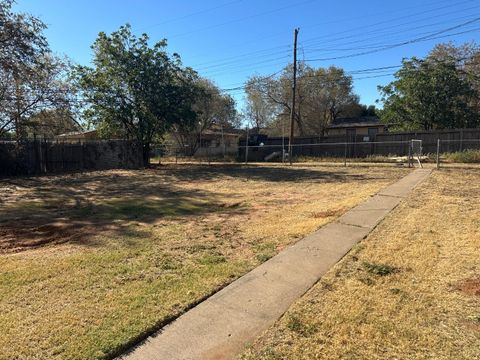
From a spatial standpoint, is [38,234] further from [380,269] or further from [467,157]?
[467,157]

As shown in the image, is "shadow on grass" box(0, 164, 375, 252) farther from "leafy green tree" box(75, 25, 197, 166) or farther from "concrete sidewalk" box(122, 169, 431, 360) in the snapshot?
"leafy green tree" box(75, 25, 197, 166)

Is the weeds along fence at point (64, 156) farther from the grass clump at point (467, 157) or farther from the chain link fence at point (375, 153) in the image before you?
the grass clump at point (467, 157)

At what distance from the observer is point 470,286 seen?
380cm

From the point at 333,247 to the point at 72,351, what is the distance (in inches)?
138

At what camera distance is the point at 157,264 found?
4.69 meters

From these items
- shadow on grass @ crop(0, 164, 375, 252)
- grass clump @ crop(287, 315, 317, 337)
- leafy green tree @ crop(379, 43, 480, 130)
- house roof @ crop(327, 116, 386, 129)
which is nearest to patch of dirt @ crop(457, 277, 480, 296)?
grass clump @ crop(287, 315, 317, 337)

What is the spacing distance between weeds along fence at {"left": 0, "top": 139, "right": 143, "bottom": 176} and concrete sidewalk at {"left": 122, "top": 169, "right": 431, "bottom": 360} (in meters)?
18.7

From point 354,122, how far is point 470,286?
44125 mm

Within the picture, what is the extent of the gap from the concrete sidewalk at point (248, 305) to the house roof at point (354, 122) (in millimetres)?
40773

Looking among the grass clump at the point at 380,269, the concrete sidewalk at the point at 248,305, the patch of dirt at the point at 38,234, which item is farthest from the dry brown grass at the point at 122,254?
the grass clump at the point at 380,269

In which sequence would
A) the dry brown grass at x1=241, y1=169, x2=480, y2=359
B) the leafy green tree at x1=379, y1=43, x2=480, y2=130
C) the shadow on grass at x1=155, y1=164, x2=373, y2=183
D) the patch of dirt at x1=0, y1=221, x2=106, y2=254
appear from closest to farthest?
the dry brown grass at x1=241, y1=169, x2=480, y2=359 → the patch of dirt at x1=0, y1=221, x2=106, y2=254 → the shadow on grass at x1=155, y1=164, x2=373, y2=183 → the leafy green tree at x1=379, y1=43, x2=480, y2=130

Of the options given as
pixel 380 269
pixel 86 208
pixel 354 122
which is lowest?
pixel 86 208

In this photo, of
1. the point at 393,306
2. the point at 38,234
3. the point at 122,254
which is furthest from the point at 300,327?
the point at 38,234

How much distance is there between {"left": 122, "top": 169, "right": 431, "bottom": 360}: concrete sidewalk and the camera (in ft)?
9.40
